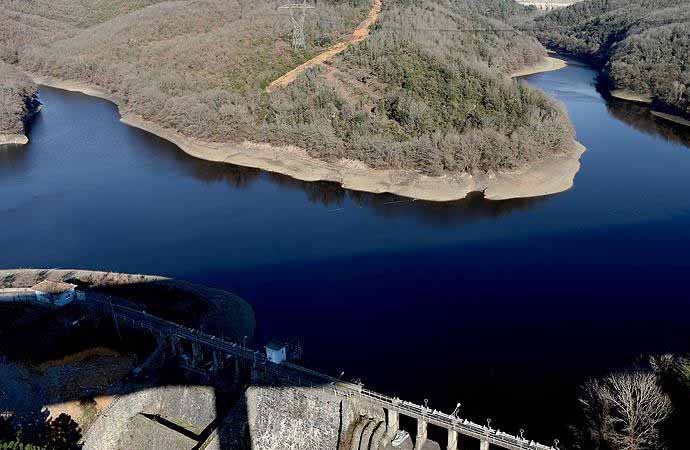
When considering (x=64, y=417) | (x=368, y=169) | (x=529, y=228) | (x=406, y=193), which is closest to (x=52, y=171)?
(x=368, y=169)

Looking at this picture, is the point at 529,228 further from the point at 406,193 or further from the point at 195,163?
the point at 195,163

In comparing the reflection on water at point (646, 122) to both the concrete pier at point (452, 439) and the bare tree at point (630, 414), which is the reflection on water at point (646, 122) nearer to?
the bare tree at point (630, 414)

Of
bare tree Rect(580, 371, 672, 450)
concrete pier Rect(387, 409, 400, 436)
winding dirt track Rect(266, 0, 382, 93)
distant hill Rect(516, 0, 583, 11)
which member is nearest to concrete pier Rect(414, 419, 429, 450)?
concrete pier Rect(387, 409, 400, 436)

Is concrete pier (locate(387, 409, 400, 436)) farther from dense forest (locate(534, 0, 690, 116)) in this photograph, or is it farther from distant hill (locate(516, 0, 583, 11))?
distant hill (locate(516, 0, 583, 11))

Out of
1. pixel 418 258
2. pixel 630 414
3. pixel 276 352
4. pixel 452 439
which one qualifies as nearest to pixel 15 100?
pixel 418 258

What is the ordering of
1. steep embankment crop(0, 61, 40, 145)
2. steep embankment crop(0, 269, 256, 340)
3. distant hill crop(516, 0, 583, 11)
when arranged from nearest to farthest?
steep embankment crop(0, 269, 256, 340), steep embankment crop(0, 61, 40, 145), distant hill crop(516, 0, 583, 11)
